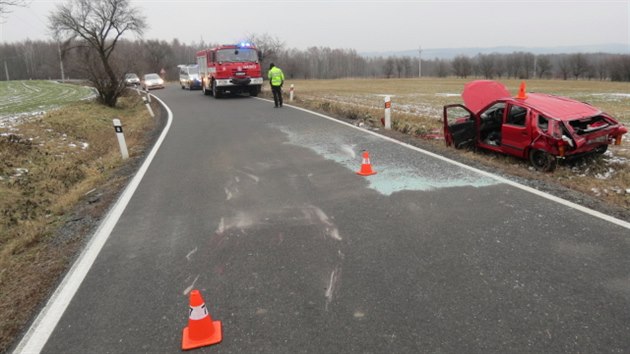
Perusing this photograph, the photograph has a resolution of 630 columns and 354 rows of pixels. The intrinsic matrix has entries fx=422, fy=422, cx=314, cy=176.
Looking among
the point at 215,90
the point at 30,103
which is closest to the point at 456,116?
the point at 215,90

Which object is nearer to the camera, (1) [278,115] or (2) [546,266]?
(2) [546,266]

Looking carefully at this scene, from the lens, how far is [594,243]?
14.0 feet

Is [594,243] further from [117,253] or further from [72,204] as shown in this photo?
[72,204]

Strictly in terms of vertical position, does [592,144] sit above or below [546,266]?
above

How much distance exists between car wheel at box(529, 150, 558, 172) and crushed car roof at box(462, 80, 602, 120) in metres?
0.70

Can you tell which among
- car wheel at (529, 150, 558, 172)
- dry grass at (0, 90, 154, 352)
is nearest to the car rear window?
car wheel at (529, 150, 558, 172)

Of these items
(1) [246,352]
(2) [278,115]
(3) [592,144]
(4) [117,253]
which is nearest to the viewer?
(1) [246,352]

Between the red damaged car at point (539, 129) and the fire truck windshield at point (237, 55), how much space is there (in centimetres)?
1569

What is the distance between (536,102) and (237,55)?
57.2 ft

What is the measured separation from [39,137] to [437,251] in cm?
1246

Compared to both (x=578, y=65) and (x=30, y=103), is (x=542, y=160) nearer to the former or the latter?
(x=30, y=103)

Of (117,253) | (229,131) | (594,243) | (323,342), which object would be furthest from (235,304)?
(229,131)

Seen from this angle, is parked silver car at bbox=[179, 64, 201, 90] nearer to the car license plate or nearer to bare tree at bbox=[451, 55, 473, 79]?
the car license plate

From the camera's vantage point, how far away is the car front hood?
30.8 feet
